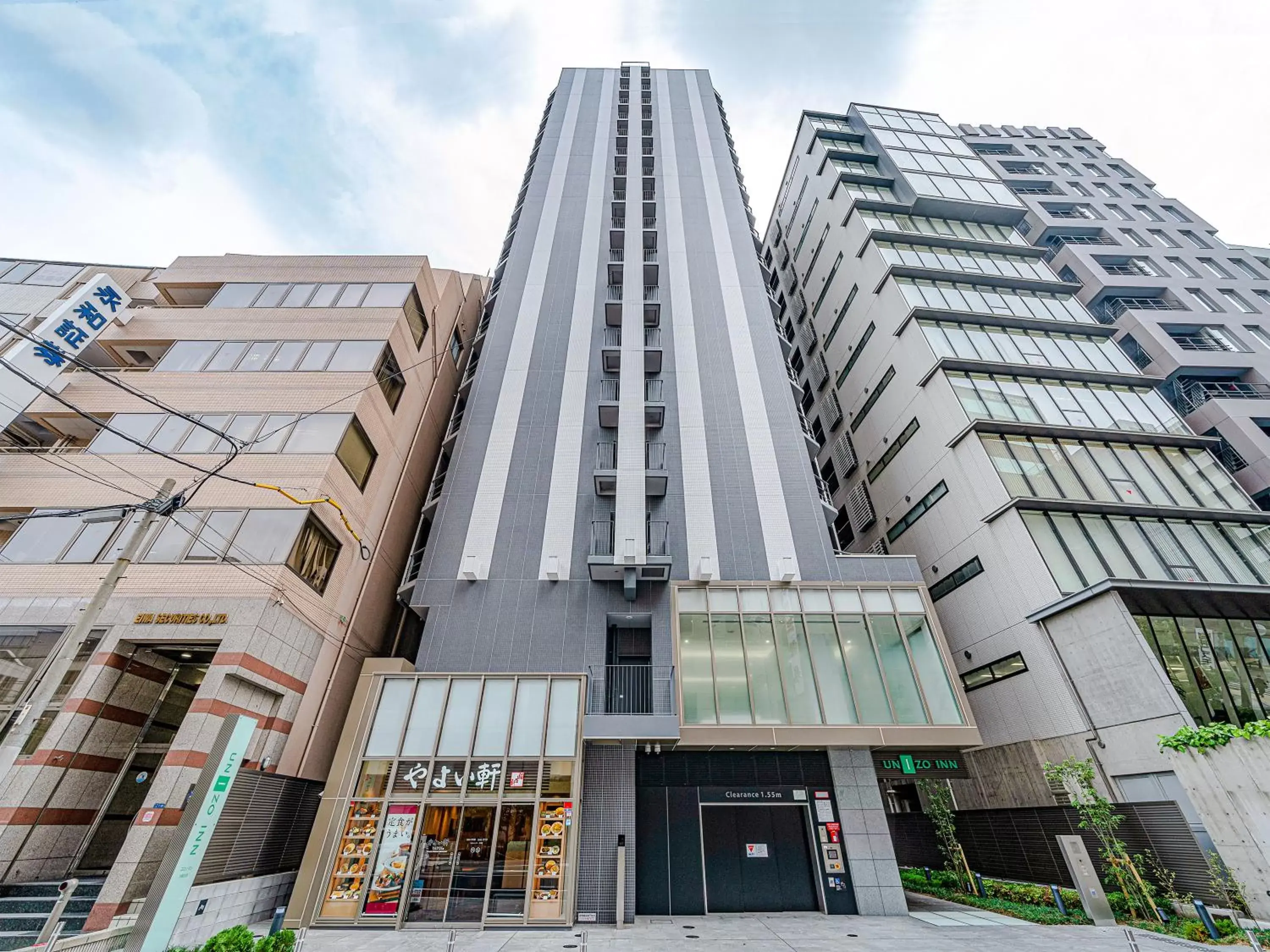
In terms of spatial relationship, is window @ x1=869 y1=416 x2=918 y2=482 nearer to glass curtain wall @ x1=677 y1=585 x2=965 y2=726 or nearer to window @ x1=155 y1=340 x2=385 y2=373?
glass curtain wall @ x1=677 y1=585 x2=965 y2=726

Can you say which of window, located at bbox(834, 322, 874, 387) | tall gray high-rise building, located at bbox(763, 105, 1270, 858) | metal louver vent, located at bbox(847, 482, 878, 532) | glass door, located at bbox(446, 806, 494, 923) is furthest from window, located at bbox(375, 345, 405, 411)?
window, located at bbox(834, 322, 874, 387)

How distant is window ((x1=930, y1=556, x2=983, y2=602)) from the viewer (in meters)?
22.0

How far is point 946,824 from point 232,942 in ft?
73.9

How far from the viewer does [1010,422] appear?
2339 cm

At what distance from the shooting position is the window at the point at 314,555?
1636 cm

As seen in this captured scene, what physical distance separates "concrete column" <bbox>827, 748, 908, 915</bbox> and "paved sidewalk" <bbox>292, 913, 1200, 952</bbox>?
753 millimetres

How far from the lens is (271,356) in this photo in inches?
810

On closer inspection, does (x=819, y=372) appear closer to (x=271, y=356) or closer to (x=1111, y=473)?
(x=1111, y=473)

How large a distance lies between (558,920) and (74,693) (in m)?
14.1

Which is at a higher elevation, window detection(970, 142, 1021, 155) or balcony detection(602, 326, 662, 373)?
window detection(970, 142, 1021, 155)

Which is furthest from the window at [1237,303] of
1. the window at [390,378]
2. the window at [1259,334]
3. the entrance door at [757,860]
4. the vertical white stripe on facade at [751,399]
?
the window at [390,378]

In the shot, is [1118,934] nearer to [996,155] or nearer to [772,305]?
[772,305]

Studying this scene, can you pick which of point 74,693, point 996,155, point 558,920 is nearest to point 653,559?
point 558,920

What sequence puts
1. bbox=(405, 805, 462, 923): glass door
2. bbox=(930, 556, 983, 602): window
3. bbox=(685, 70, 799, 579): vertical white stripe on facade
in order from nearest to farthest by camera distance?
bbox=(405, 805, 462, 923): glass door, bbox=(685, 70, 799, 579): vertical white stripe on facade, bbox=(930, 556, 983, 602): window
